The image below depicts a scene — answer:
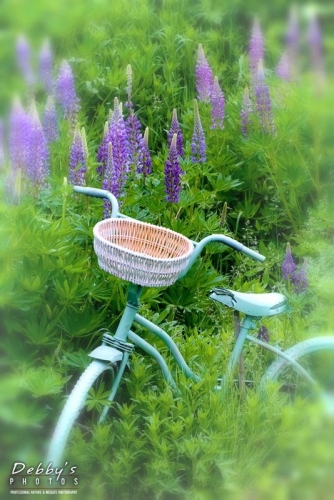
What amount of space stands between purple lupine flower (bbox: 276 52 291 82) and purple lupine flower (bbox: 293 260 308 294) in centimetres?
95

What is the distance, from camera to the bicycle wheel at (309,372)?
231 centimetres

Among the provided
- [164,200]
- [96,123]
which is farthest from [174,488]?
[96,123]

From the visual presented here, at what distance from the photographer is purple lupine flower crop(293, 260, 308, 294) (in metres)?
2.60

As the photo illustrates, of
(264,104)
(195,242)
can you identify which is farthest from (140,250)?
(264,104)

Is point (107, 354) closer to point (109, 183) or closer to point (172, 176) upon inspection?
point (109, 183)

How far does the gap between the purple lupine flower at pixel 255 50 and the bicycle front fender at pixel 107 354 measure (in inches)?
65.7

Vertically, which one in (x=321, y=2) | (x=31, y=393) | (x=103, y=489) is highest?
(x=321, y=2)

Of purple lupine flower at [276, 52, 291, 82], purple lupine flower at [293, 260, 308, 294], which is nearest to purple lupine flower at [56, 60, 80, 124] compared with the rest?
purple lupine flower at [276, 52, 291, 82]

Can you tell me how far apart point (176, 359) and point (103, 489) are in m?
0.41

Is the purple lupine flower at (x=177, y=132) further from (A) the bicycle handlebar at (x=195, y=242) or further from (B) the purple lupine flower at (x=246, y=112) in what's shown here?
(A) the bicycle handlebar at (x=195, y=242)

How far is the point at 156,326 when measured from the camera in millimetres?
2176

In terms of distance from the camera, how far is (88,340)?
237cm

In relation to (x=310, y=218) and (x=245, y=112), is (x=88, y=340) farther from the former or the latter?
(x=245, y=112)

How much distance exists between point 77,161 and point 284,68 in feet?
3.66
